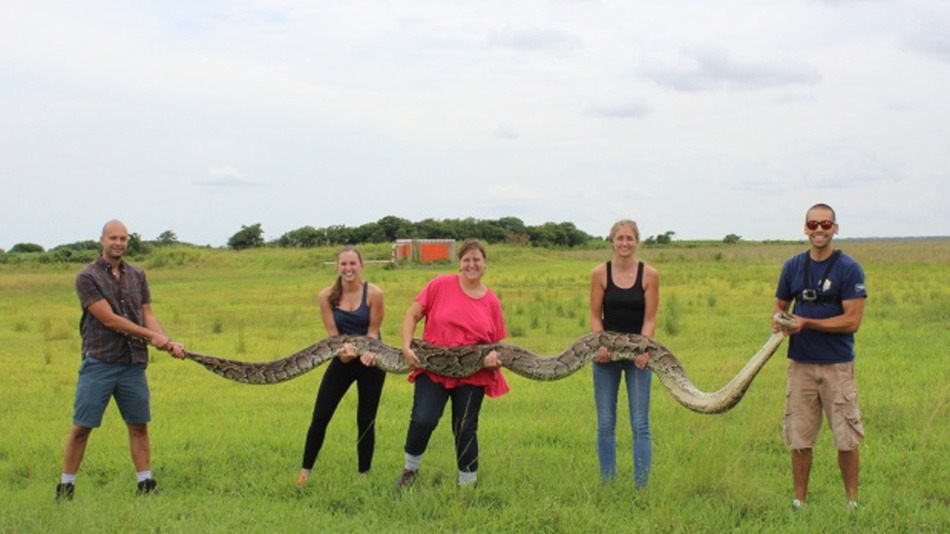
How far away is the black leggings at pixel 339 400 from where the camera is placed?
6938 millimetres

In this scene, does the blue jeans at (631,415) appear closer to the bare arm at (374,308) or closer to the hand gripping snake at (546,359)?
the hand gripping snake at (546,359)

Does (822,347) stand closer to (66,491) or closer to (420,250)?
(66,491)

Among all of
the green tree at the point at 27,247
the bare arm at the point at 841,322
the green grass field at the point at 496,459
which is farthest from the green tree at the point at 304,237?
the bare arm at the point at 841,322

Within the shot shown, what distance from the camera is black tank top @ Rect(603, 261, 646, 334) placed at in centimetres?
657

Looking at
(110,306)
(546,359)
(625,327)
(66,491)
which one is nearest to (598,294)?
(625,327)

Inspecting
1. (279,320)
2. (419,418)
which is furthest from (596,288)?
(279,320)

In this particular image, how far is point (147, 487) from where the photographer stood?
266 inches

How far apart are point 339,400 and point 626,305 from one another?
2840mm

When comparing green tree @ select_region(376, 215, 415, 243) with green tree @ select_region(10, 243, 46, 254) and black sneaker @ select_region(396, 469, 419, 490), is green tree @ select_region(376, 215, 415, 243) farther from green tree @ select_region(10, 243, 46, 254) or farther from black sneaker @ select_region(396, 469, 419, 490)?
black sneaker @ select_region(396, 469, 419, 490)

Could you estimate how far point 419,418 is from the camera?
21.4 feet

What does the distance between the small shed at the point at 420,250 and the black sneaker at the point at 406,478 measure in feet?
145

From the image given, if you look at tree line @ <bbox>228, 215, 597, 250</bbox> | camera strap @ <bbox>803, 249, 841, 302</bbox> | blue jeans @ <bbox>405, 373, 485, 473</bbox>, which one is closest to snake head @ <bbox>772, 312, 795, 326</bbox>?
camera strap @ <bbox>803, 249, 841, 302</bbox>

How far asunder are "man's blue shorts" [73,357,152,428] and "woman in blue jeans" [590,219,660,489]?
4.16 meters

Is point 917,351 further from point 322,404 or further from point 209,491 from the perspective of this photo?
point 209,491
